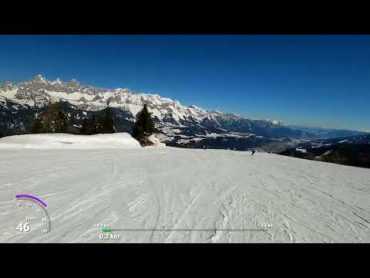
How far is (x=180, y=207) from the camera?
471 centimetres

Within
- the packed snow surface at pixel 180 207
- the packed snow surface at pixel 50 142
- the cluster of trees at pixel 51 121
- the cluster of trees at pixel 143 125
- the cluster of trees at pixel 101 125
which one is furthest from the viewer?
the cluster of trees at pixel 101 125

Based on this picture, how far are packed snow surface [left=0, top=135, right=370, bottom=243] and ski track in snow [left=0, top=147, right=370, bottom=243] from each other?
0.01 m

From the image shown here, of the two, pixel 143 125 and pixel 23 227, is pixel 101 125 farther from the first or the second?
pixel 23 227

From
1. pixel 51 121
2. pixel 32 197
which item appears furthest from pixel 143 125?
pixel 32 197

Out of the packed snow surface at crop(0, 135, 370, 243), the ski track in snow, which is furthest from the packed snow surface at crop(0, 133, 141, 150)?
the ski track in snow

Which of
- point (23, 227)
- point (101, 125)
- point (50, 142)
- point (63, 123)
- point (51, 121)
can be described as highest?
point (23, 227)

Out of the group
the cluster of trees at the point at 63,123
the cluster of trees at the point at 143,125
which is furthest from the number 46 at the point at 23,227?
the cluster of trees at the point at 143,125

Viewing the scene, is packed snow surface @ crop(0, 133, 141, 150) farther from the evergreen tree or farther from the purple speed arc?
the evergreen tree

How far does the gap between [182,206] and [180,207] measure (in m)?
0.09

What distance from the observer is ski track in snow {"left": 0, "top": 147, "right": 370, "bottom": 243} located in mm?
3496

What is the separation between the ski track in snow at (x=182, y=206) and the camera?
3496 mm

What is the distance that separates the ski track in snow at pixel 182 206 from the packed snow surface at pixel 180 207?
12mm
